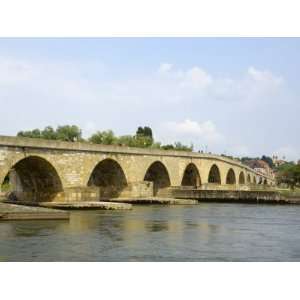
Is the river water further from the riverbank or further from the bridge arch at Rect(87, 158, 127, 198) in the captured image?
the bridge arch at Rect(87, 158, 127, 198)

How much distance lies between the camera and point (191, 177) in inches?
1734

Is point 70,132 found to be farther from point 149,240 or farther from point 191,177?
point 149,240

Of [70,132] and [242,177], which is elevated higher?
[70,132]

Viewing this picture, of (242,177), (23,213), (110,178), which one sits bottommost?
(23,213)

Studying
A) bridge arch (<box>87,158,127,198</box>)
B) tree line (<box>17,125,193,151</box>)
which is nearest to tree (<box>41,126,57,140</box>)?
tree line (<box>17,125,193,151</box>)

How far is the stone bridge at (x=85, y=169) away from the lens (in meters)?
25.7

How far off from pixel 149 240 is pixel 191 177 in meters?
29.8

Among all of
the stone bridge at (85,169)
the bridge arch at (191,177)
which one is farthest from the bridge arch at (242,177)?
the stone bridge at (85,169)

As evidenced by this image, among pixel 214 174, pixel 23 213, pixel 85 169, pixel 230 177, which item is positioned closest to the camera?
pixel 23 213

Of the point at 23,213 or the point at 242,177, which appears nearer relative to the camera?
the point at 23,213

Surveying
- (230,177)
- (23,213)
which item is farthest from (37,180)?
(230,177)

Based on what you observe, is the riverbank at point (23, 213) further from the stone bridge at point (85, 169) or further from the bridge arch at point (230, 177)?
the bridge arch at point (230, 177)

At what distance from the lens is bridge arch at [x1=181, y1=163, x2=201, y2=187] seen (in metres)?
43.3
